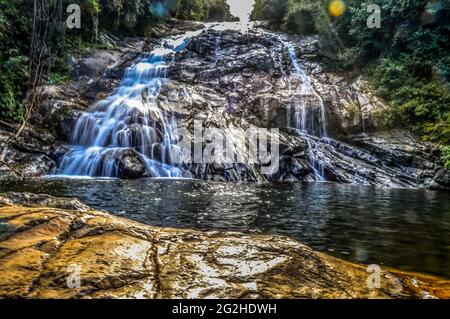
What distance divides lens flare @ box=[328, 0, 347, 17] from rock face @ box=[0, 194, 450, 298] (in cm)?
2017

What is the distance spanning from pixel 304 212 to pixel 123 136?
8005 millimetres

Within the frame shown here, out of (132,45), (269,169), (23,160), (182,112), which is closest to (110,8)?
(132,45)

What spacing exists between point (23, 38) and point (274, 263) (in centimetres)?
1616

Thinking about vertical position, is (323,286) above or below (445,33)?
below

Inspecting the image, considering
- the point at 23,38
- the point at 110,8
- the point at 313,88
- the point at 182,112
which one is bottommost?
the point at 182,112

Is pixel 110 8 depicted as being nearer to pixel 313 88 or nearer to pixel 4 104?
pixel 4 104

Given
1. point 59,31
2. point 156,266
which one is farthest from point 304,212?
point 59,31

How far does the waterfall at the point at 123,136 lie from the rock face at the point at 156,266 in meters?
8.34

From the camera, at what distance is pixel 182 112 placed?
1399 centimetres

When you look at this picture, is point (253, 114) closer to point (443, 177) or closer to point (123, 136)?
point (123, 136)

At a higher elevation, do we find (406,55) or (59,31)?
(59,31)

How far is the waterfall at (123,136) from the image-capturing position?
11062mm

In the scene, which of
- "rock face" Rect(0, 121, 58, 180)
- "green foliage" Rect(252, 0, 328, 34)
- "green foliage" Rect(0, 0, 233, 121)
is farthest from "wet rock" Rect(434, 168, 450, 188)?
"green foliage" Rect(0, 0, 233, 121)

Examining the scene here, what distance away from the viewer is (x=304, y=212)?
21.8ft
